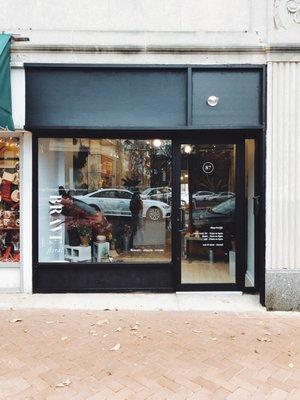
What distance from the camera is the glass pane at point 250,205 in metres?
6.65

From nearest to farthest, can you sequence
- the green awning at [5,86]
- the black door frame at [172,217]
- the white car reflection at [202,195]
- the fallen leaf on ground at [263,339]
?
1. the fallen leaf on ground at [263,339]
2. the green awning at [5,86]
3. the black door frame at [172,217]
4. the white car reflection at [202,195]

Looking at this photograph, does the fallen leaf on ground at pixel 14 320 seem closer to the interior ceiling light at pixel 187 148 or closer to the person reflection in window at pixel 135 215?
the person reflection in window at pixel 135 215

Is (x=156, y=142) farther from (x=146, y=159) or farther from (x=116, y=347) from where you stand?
(x=116, y=347)

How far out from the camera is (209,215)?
6516mm

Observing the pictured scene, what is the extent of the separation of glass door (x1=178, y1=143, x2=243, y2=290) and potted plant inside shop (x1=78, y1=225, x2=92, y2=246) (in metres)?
1.63

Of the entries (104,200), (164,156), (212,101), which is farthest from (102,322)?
(212,101)

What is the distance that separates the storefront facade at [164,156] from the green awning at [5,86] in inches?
12.1

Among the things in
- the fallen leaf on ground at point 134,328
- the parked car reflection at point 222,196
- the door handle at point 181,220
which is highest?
the parked car reflection at point 222,196

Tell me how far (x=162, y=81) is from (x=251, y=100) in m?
1.44

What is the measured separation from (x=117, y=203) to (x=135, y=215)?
385 millimetres

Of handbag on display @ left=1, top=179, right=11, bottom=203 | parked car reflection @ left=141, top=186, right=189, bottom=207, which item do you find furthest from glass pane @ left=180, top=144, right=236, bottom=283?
handbag on display @ left=1, top=179, right=11, bottom=203

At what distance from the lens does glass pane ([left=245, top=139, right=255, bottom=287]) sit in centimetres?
665

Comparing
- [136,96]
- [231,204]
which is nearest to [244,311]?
[231,204]

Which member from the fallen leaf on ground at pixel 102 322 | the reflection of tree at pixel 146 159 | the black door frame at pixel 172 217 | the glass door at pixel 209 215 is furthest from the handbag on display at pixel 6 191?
the glass door at pixel 209 215
